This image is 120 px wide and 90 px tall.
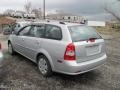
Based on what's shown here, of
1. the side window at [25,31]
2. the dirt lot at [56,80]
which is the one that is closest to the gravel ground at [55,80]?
the dirt lot at [56,80]

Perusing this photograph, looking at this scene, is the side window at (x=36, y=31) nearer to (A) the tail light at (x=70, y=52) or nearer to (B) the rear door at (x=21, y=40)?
(B) the rear door at (x=21, y=40)

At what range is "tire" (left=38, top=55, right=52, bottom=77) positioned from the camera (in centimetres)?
463

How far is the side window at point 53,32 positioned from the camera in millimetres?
4405

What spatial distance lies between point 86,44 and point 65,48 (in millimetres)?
571

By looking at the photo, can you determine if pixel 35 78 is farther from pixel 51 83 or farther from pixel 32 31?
pixel 32 31

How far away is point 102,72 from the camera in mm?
5277

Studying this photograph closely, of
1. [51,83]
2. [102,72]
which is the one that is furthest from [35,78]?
[102,72]

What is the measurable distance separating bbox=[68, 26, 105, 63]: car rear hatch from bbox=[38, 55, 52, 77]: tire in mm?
959

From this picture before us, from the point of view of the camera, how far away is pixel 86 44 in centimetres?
420

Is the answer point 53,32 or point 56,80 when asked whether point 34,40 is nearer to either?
point 53,32

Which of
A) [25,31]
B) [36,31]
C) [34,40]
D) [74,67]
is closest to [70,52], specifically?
[74,67]

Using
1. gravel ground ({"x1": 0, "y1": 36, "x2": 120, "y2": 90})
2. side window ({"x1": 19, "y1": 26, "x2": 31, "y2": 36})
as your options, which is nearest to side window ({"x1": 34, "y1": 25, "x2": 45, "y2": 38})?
side window ({"x1": 19, "y1": 26, "x2": 31, "y2": 36})

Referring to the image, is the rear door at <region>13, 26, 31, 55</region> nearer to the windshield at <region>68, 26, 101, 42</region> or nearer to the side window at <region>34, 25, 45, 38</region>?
the side window at <region>34, 25, 45, 38</region>

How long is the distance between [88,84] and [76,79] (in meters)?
0.44
